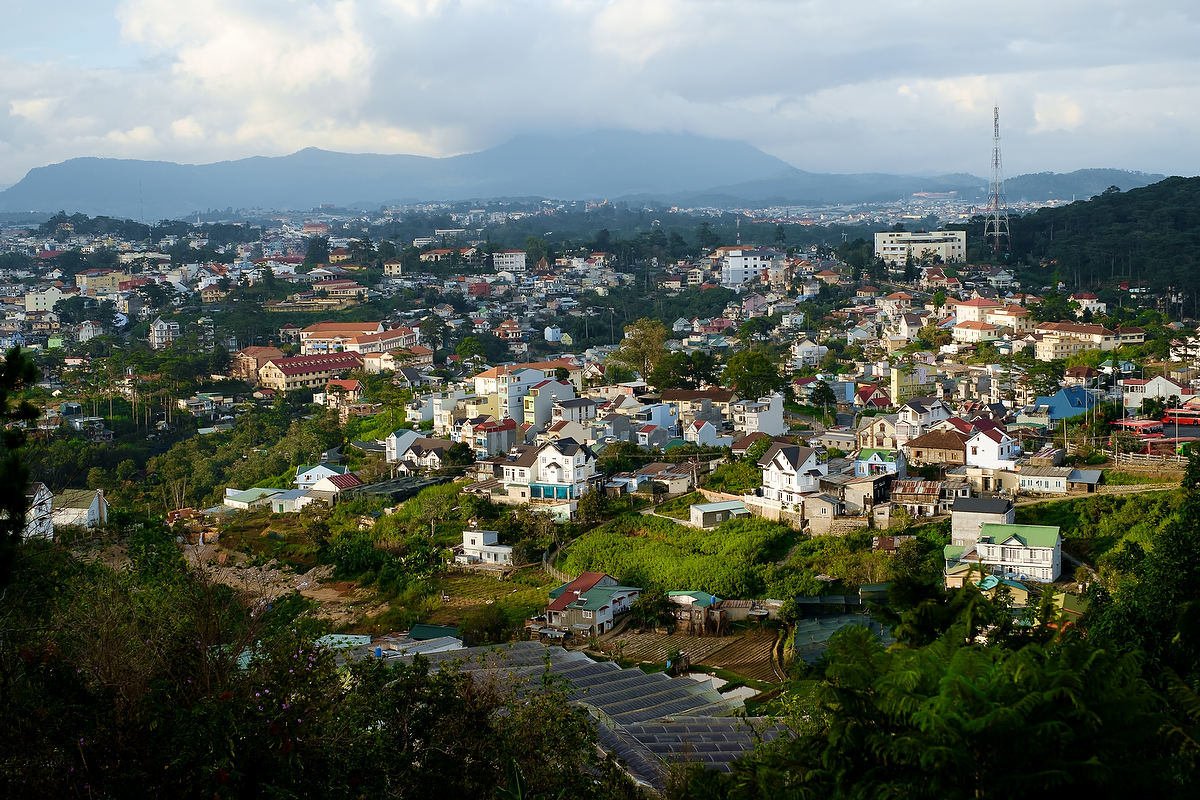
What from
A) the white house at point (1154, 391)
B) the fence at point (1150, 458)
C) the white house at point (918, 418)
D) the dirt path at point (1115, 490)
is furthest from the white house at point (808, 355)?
the dirt path at point (1115, 490)

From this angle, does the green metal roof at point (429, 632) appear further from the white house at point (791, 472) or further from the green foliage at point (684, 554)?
the white house at point (791, 472)

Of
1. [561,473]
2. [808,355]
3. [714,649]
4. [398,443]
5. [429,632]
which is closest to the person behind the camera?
[714,649]

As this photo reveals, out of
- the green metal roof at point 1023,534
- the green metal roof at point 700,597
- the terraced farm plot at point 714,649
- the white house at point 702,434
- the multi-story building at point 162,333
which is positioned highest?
the multi-story building at point 162,333

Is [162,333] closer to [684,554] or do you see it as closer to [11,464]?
[684,554]

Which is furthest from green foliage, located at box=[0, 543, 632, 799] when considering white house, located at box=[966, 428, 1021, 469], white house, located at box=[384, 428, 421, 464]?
white house, located at box=[384, 428, 421, 464]

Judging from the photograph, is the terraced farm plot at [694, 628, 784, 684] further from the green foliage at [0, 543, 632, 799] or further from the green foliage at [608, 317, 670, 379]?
the green foliage at [608, 317, 670, 379]

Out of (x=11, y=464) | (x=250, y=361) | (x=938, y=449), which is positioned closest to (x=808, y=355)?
(x=938, y=449)
